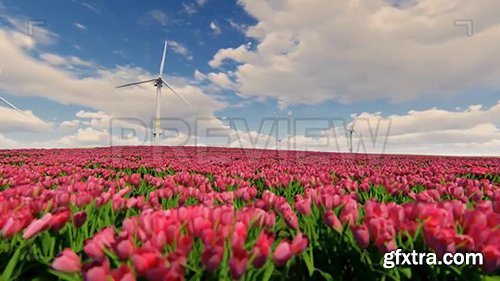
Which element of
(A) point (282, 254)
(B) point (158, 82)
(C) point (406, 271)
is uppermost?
(B) point (158, 82)

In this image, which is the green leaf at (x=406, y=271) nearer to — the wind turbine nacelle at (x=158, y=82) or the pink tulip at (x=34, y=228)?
the pink tulip at (x=34, y=228)

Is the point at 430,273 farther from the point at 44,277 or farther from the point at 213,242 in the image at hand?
the point at 44,277

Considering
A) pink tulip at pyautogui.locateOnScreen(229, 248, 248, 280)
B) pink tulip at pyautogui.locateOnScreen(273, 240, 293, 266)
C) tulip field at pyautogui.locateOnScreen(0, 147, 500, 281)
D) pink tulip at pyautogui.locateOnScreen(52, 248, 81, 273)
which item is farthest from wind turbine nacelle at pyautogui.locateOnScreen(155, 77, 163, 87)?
pink tulip at pyautogui.locateOnScreen(229, 248, 248, 280)

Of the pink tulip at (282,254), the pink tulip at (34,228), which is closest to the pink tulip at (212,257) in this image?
the pink tulip at (282,254)

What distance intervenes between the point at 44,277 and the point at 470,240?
2.21m

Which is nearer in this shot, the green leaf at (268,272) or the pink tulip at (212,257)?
the pink tulip at (212,257)

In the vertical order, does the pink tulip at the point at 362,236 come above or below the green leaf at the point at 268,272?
above

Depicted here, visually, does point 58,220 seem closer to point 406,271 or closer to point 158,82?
point 406,271

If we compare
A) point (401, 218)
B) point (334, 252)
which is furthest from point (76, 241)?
point (401, 218)

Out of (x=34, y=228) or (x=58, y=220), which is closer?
(x=34, y=228)

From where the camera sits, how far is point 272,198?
3016 mm

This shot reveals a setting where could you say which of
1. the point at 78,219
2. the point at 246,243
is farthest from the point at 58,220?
the point at 246,243

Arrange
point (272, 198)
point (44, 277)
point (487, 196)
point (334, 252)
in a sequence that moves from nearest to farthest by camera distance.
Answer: point (44, 277), point (334, 252), point (272, 198), point (487, 196)

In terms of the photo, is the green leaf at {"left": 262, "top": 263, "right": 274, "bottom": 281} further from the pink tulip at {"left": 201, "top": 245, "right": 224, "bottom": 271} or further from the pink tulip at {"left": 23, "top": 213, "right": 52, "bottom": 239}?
the pink tulip at {"left": 23, "top": 213, "right": 52, "bottom": 239}
